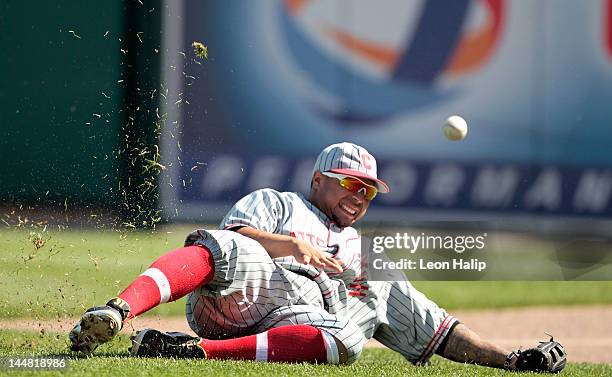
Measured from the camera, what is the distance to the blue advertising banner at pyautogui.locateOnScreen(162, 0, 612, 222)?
9008mm

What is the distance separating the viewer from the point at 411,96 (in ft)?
30.3

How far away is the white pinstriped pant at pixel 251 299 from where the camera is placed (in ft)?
10.9

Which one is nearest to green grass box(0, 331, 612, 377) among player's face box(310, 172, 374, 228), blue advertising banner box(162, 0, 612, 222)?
player's face box(310, 172, 374, 228)

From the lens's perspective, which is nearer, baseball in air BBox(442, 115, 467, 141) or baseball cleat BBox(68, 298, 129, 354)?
baseball cleat BBox(68, 298, 129, 354)

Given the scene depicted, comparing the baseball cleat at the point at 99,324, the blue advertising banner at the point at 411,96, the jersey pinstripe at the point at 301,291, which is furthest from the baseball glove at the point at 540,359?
the blue advertising banner at the point at 411,96

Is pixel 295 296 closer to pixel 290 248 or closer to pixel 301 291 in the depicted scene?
pixel 301 291

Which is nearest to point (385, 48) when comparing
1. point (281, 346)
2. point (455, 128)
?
point (455, 128)

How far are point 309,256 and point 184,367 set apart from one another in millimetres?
562

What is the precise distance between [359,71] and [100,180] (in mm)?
2626

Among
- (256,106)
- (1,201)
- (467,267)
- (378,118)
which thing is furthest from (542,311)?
(1,201)

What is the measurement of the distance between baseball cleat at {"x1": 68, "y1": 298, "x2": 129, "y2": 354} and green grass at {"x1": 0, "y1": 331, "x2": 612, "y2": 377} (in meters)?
0.07

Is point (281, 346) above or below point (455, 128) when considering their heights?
below

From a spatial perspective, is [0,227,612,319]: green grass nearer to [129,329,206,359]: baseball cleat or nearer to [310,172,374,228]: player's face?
[129,329,206,359]: baseball cleat

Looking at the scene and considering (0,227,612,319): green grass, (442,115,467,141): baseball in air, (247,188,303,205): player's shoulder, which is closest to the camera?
(247,188,303,205): player's shoulder
